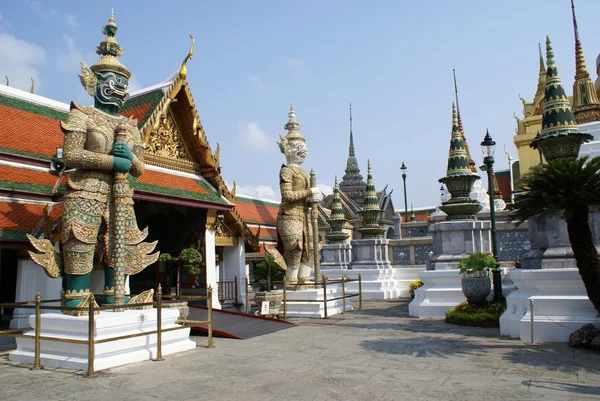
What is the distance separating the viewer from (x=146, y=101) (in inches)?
484

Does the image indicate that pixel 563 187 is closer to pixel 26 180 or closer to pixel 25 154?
pixel 26 180

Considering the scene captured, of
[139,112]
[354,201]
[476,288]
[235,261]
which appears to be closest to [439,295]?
[476,288]

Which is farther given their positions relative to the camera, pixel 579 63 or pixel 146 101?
pixel 579 63

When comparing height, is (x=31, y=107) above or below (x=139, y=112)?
above

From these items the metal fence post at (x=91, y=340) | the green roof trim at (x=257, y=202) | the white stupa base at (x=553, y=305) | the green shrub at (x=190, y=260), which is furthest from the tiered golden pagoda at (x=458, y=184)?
the green roof trim at (x=257, y=202)

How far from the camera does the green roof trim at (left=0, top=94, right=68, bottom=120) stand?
11477 mm

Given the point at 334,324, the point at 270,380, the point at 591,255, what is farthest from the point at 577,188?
the point at 334,324

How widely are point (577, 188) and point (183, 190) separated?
27.0ft

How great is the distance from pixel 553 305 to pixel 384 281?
10537 mm

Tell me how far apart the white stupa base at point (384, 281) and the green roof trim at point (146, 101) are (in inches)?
380

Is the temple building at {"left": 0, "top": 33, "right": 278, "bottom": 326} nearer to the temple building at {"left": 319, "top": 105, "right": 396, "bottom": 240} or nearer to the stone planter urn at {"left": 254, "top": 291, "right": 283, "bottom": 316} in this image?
the stone planter urn at {"left": 254, "top": 291, "right": 283, "bottom": 316}

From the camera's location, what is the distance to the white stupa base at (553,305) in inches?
277

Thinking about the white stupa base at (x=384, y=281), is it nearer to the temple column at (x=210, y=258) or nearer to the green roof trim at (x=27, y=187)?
the temple column at (x=210, y=258)

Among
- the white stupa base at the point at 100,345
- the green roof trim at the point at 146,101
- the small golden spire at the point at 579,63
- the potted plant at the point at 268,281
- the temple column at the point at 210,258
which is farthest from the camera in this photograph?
the small golden spire at the point at 579,63
